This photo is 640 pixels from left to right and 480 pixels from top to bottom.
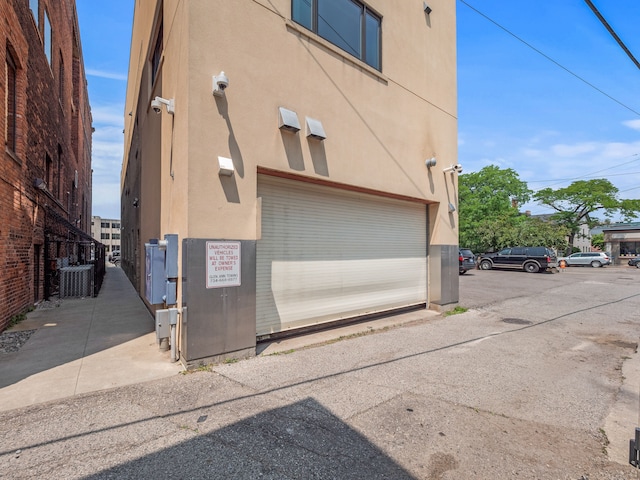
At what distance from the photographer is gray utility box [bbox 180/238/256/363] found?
4934 millimetres

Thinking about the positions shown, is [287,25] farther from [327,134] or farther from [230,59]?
[327,134]

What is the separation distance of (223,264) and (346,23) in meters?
5.92

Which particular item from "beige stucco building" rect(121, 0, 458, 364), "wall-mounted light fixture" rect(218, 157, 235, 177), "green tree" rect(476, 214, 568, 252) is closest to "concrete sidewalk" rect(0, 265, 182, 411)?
"beige stucco building" rect(121, 0, 458, 364)

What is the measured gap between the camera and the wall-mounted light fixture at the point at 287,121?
19.2 ft

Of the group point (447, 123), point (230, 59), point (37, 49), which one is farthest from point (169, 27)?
point (447, 123)

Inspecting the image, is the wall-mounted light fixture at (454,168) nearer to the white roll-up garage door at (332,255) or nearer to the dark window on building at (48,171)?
the white roll-up garage door at (332,255)

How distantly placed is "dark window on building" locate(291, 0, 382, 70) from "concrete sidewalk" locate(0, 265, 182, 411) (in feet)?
21.6

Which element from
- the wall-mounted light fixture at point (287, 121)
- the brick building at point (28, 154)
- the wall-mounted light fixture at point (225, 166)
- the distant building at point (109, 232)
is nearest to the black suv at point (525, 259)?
the wall-mounted light fixture at point (287, 121)

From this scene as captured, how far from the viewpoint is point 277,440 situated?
3.20 metres

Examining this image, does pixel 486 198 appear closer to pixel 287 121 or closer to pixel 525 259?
pixel 525 259

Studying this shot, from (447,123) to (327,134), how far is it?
4.81 m

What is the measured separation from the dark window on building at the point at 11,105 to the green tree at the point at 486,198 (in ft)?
110

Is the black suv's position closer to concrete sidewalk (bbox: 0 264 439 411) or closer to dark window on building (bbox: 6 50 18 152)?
concrete sidewalk (bbox: 0 264 439 411)

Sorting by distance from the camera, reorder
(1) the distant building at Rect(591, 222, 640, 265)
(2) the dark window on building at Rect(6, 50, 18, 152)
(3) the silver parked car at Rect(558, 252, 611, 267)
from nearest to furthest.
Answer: (2) the dark window on building at Rect(6, 50, 18, 152) < (3) the silver parked car at Rect(558, 252, 611, 267) < (1) the distant building at Rect(591, 222, 640, 265)
